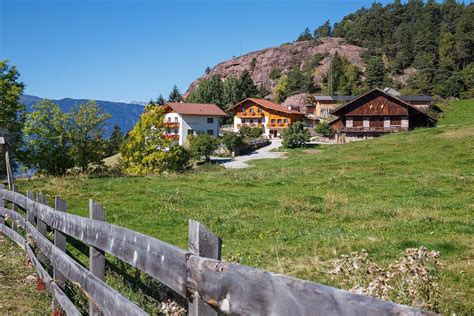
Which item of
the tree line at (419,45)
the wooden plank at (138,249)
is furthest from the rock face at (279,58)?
the wooden plank at (138,249)

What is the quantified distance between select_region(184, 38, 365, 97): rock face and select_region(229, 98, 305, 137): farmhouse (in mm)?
65787

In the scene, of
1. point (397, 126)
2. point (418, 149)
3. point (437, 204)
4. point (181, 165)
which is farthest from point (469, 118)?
point (437, 204)

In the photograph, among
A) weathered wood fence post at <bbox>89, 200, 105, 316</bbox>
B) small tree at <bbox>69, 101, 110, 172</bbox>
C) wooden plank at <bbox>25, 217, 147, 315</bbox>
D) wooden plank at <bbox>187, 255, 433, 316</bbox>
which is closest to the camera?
wooden plank at <bbox>187, 255, 433, 316</bbox>

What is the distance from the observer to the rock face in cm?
16975

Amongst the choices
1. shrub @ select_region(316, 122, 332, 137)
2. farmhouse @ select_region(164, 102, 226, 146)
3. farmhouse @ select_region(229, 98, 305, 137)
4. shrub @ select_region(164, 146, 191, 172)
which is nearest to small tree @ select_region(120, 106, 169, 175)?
shrub @ select_region(164, 146, 191, 172)

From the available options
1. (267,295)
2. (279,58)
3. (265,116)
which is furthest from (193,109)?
(279,58)

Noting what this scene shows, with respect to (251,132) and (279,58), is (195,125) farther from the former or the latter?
(279,58)

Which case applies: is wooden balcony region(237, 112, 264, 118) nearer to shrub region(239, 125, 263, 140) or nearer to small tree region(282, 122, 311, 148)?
shrub region(239, 125, 263, 140)

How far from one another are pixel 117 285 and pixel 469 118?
7971cm

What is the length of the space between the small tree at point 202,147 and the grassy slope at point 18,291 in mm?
53288

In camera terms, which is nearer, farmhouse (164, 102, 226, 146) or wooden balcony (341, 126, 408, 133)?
wooden balcony (341, 126, 408, 133)

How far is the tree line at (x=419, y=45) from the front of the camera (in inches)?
4705

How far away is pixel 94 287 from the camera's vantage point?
4.73 meters

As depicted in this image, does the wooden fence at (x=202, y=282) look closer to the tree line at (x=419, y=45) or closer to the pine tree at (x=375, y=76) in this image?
the tree line at (x=419, y=45)
